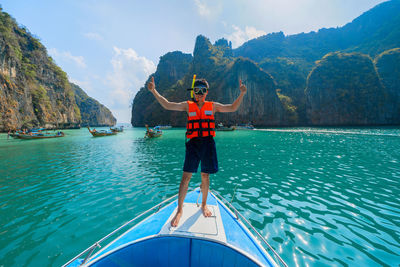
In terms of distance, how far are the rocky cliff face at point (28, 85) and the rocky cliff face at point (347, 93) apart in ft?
355

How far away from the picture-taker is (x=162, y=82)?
11400 cm

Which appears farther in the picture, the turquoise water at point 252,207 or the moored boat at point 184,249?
the turquoise water at point 252,207

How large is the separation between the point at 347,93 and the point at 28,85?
122 metres

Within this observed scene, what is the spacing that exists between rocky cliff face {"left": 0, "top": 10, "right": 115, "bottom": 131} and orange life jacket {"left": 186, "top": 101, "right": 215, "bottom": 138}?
56790 mm

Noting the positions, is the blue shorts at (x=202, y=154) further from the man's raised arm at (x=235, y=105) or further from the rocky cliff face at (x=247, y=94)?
the rocky cliff face at (x=247, y=94)

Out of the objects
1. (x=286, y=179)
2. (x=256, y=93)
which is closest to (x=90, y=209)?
(x=286, y=179)

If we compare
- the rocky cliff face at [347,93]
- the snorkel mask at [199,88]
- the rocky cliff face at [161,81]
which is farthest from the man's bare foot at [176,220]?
the rocky cliff face at [161,81]

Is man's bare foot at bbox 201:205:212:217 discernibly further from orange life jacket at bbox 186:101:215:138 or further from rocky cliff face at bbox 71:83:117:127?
rocky cliff face at bbox 71:83:117:127

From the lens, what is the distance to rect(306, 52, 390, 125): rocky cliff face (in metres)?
64.4

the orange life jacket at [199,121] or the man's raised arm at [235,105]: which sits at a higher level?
the man's raised arm at [235,105]

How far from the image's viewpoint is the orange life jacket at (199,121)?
281 centimetres

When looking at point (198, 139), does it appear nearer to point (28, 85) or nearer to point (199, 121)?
point (199, 121)

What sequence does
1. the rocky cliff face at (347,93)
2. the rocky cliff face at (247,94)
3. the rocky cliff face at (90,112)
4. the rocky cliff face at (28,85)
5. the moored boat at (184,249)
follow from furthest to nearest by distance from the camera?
the rocky cliff face at (90,112) → the rocky cliff face at (247,94) → the rocky cliff face at (347,93) → the rocky cliff face at (28,85) → the moored boat at (184,249)

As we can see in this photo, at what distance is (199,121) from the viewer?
9.25 feet
